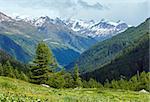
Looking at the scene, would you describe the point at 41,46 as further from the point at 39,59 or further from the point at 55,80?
the point at 55,80

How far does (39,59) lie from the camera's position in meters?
106

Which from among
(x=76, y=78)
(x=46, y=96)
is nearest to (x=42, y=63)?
(x=76, y=78)

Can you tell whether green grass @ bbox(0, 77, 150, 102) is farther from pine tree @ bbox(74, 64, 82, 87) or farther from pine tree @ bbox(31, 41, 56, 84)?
pine tree @ bbox(74, 64, 82, 87)

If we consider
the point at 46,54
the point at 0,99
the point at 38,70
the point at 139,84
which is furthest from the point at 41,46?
the point at 0,99

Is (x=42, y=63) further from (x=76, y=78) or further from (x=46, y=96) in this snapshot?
(x=46, y=96)

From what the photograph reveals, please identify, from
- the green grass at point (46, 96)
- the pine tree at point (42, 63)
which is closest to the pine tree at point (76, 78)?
the pine tree at point (42, 63)

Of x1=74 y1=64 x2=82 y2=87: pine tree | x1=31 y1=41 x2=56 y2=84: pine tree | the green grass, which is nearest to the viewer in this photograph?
the green grass

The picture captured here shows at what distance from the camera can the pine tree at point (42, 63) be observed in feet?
347

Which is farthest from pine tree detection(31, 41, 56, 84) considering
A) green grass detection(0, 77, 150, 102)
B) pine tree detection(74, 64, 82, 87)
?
green grass detection(0, 77, 150, 102)

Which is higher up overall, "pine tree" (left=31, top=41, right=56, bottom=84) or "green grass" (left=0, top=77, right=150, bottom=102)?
"pine tree" (left=31, top=41, right=56, bottom=84)

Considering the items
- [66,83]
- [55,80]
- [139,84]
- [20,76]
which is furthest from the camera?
[139,84]

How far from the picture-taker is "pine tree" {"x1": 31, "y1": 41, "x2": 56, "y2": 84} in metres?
106

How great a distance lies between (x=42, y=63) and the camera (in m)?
107

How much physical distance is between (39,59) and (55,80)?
22.1 m
